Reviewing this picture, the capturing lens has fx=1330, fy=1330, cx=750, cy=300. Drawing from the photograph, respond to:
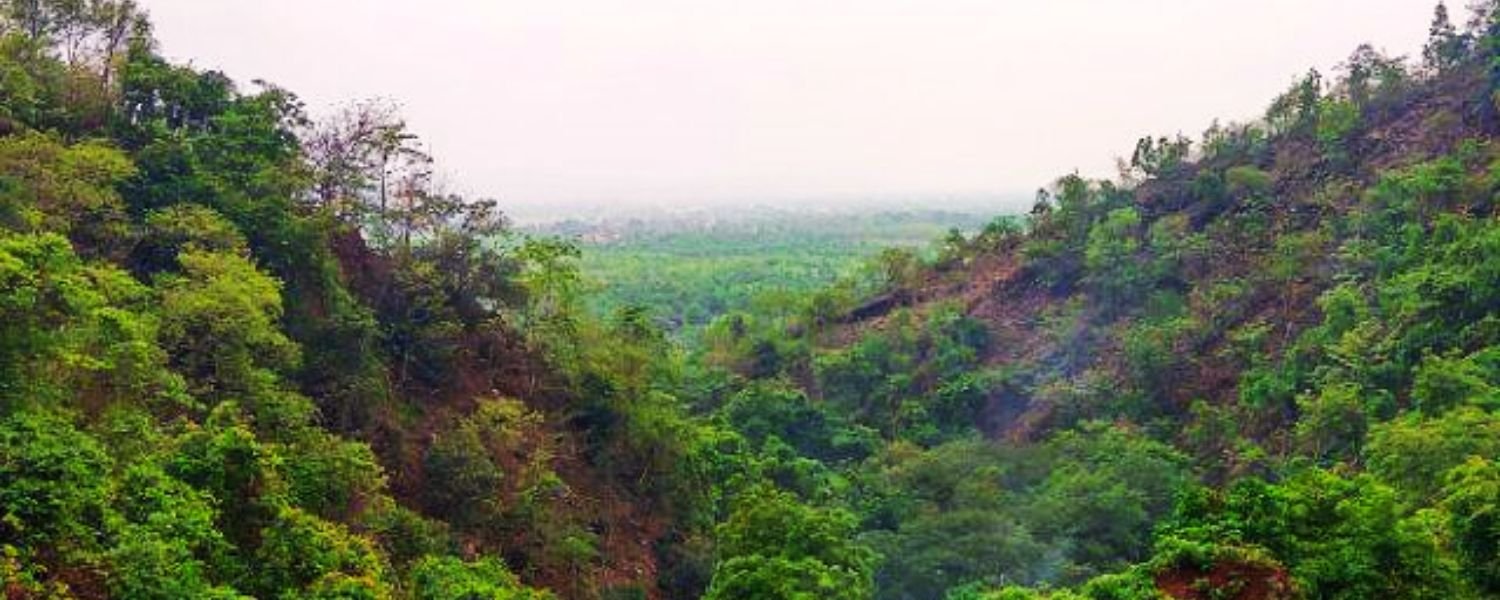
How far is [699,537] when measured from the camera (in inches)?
1152

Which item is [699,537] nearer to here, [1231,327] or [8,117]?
[8,117]

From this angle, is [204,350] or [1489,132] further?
[1489,132]

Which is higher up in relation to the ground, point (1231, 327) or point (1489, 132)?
point (1489, 132)

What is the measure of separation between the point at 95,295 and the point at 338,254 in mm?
11040

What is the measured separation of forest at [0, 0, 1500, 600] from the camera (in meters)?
15.2

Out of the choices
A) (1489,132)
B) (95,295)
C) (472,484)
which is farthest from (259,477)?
(1489,132)

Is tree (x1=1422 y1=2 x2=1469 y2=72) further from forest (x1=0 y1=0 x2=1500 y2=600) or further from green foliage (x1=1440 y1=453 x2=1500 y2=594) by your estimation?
green foliage (x1=1440 y1=453 x2=1500 y2=594)

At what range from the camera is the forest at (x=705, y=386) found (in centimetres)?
1516

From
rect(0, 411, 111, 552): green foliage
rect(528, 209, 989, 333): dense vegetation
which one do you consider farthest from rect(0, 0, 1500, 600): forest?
rect(528, 209, 989, 333): dense vegetation

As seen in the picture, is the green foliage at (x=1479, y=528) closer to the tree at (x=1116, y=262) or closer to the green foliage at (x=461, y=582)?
the green foliage at (x=461, y=582)

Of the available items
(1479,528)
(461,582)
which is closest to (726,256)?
(461,582)

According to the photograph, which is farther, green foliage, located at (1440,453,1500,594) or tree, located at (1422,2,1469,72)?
tree, located at (1422,2,1469,72)

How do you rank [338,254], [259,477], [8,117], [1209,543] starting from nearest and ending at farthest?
[1209,543] → [259,477] → [8,117] → [338,254]

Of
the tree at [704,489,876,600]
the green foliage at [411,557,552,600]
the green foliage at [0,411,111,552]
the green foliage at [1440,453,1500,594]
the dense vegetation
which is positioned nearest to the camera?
the green foliage at [0,411,111,552]
